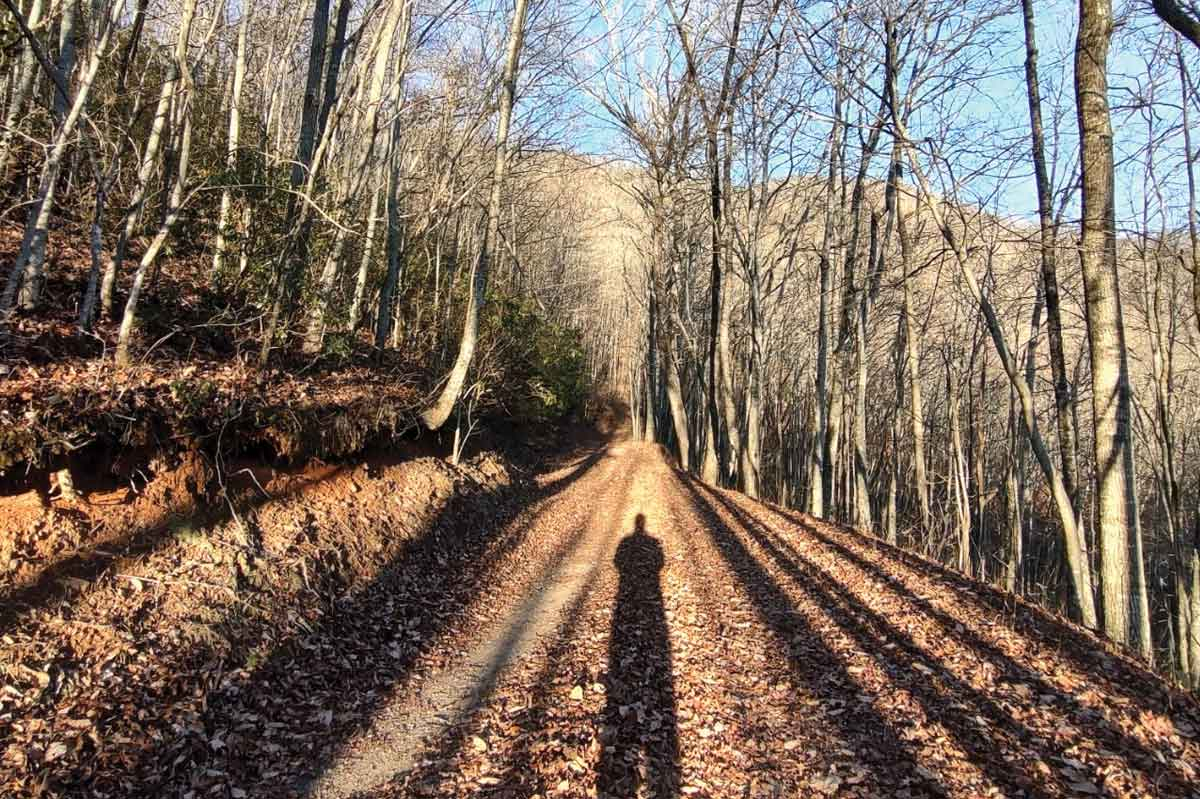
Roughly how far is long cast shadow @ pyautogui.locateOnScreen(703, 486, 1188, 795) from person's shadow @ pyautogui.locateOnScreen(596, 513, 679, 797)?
5.66 ft

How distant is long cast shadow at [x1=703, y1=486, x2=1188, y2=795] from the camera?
346 centimetres

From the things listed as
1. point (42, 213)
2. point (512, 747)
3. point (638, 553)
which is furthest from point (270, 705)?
point (638, 553)

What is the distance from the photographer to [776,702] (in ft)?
14.8

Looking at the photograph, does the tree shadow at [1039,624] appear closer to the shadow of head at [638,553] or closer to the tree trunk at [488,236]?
the shadow of head at [638,553]

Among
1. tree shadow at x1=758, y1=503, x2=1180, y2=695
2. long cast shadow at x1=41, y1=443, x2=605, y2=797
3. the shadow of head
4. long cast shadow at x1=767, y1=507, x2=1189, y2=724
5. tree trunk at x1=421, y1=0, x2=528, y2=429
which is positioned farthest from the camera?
tree trunk at x1=421, y1=0, x2=528, y2=429

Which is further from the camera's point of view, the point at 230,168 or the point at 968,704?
the point at 230,168

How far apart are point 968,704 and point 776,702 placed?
4.13ft

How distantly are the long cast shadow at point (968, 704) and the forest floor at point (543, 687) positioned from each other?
0.06 feet

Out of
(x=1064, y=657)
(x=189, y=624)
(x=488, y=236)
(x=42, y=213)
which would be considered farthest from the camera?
(x=488, y=236)

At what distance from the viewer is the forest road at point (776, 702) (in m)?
3.56

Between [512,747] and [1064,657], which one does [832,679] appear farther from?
[512,747]

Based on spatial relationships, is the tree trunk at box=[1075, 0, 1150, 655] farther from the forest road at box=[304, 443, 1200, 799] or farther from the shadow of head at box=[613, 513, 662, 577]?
the shadow of head at box=[613, 513, 662, 577]

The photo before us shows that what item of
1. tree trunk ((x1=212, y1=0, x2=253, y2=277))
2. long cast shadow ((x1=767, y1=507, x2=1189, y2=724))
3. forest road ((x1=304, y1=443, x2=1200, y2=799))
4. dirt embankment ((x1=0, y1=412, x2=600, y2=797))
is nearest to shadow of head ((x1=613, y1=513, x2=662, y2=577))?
forest road ((x1=304, y1=443, x2=1200, y2=799))

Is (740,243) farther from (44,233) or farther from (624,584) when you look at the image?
(44,233)
